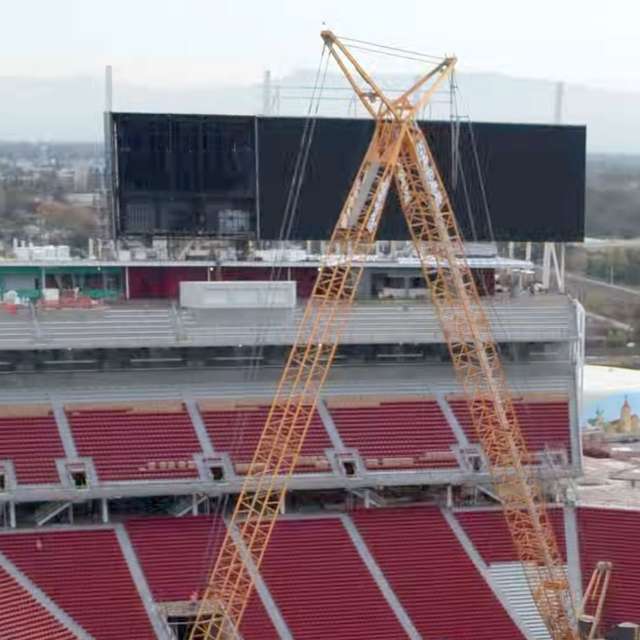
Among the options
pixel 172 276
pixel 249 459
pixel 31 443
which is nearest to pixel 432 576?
pixel 249 459

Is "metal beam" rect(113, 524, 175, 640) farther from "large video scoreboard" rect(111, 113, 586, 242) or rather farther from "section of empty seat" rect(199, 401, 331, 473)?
"large video scoreboard" rect(111, 113, 586, 242)

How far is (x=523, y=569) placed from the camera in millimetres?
35000

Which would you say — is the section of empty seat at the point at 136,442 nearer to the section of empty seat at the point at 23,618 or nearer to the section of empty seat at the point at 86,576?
the section of empty seat at the point at 86,576

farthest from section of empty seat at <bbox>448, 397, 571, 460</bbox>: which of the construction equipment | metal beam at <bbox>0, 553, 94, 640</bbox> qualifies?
metal beam at <bbox>0, 553, 94, 640</bbox>

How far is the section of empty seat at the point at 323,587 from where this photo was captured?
32938 mm

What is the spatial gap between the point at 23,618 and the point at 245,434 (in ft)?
28.8

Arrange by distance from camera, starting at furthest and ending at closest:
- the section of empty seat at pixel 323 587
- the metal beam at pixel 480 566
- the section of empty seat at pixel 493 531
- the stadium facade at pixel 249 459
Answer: the section of empty seat at pixel 493 531, the metal beam at pixel 480 566, the stadium facade at pixel 249 459, the section of empty seat at pixel 323 587

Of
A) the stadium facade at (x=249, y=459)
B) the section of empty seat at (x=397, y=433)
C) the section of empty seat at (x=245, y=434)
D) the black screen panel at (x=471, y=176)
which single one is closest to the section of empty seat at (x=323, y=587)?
the stadium facade at (x=249, y=459)

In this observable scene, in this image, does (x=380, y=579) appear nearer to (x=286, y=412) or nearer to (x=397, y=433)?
(x=286, y=412)

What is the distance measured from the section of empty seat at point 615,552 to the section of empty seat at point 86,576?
11.8m

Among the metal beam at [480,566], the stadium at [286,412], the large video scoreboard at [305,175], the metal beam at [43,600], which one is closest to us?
the metal beam at [43,600]

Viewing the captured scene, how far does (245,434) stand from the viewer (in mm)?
37688

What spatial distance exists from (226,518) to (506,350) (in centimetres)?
1085

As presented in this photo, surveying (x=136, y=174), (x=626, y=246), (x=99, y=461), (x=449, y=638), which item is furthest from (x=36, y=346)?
(x=626, y=246)
